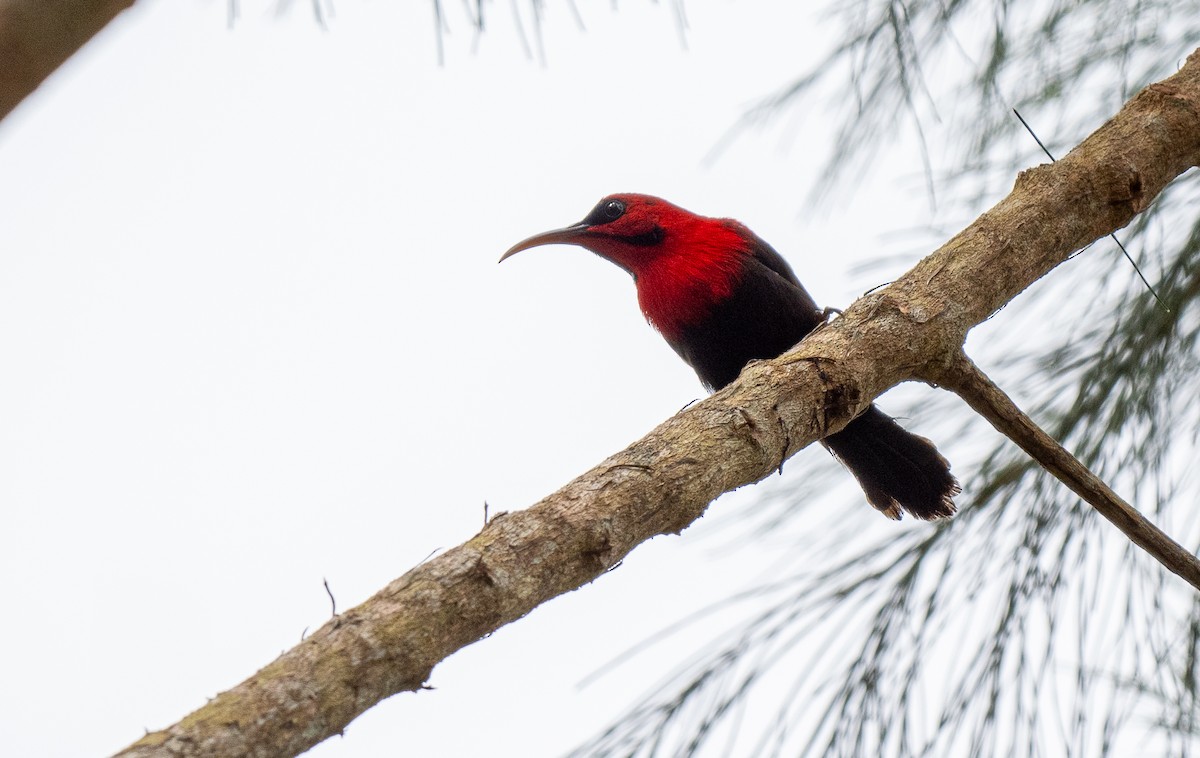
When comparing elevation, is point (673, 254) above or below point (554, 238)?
below

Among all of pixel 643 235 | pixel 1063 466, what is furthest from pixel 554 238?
pixel 1063 466

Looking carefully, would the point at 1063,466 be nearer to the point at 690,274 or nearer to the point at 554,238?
the point at 690,274

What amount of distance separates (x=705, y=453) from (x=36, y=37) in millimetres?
838

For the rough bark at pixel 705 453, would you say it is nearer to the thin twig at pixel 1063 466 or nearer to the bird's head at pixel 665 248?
the thin twig at pixel 1063 466

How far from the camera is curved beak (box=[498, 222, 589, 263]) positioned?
3164 millimetres

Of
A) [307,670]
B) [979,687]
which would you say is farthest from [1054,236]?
[307,670]

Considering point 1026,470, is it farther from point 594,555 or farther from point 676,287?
point 594,555

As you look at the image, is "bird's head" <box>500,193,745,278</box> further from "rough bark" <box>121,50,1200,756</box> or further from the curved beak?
"rough bark" <box>121,50,1200,756</box>

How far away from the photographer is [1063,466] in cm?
160

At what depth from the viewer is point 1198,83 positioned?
185 centimetres

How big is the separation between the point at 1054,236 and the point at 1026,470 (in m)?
0.65

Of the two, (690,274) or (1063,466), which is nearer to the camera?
(1063,466)

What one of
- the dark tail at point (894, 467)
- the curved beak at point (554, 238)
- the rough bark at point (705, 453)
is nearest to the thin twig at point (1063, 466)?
the rough bark at point (705, 453)

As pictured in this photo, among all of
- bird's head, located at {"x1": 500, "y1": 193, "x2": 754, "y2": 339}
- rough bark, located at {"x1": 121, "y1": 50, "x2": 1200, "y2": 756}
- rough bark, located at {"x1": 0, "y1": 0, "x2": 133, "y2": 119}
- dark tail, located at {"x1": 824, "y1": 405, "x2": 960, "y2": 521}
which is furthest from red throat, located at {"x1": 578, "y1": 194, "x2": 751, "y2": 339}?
rough bark, located at {"x1": 0, "y1": 0, "x2": 133, "y2": 119}
